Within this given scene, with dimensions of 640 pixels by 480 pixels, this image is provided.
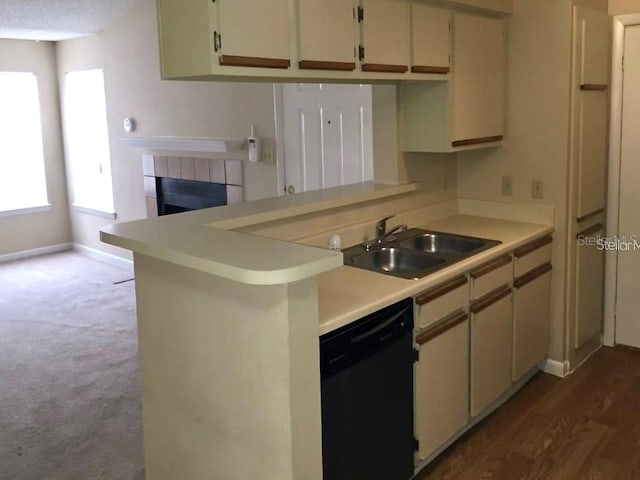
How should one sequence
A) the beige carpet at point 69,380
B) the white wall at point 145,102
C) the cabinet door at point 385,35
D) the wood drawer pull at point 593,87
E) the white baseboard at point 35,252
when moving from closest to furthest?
the cabinet door at point 385,35
the beige carpet at point 69,380
the wood drawer pull at point 593,87
the white wall at point 145,102
the white baseboard at point 35,252

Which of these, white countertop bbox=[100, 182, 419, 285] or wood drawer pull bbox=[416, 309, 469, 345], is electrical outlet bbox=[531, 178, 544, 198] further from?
white countertop bbox=[100, 182, 419, 285]

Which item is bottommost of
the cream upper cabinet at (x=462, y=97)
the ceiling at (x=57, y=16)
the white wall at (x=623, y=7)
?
the cream upper cabinet at (x=462, y=97)

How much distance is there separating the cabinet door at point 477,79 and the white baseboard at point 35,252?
5770mm

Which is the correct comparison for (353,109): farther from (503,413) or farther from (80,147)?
(80,147)

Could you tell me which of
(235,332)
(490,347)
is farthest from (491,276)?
(235,332)

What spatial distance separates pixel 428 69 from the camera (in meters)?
3.07

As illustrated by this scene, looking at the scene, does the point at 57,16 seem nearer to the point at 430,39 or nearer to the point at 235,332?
the point at 430,39

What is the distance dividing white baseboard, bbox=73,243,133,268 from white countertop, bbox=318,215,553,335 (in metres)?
4.40

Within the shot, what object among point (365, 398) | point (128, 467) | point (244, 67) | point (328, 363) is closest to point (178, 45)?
point (244, 67)

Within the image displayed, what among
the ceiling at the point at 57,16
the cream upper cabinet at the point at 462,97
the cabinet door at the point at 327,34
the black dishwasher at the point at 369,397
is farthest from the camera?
the ceiling at the point at 57,16

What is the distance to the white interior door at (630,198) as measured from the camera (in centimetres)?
381

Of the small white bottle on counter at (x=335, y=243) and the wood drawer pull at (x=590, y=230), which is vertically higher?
the small white bottle on counter at (x=335, y=243)

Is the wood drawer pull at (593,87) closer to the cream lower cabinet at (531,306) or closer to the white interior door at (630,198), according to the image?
Result: the white interior door at (630,198)

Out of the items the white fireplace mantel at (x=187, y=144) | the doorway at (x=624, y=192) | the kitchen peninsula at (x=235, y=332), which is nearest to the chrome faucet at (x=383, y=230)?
the kitchen peninsula at (x=235, y=332)
